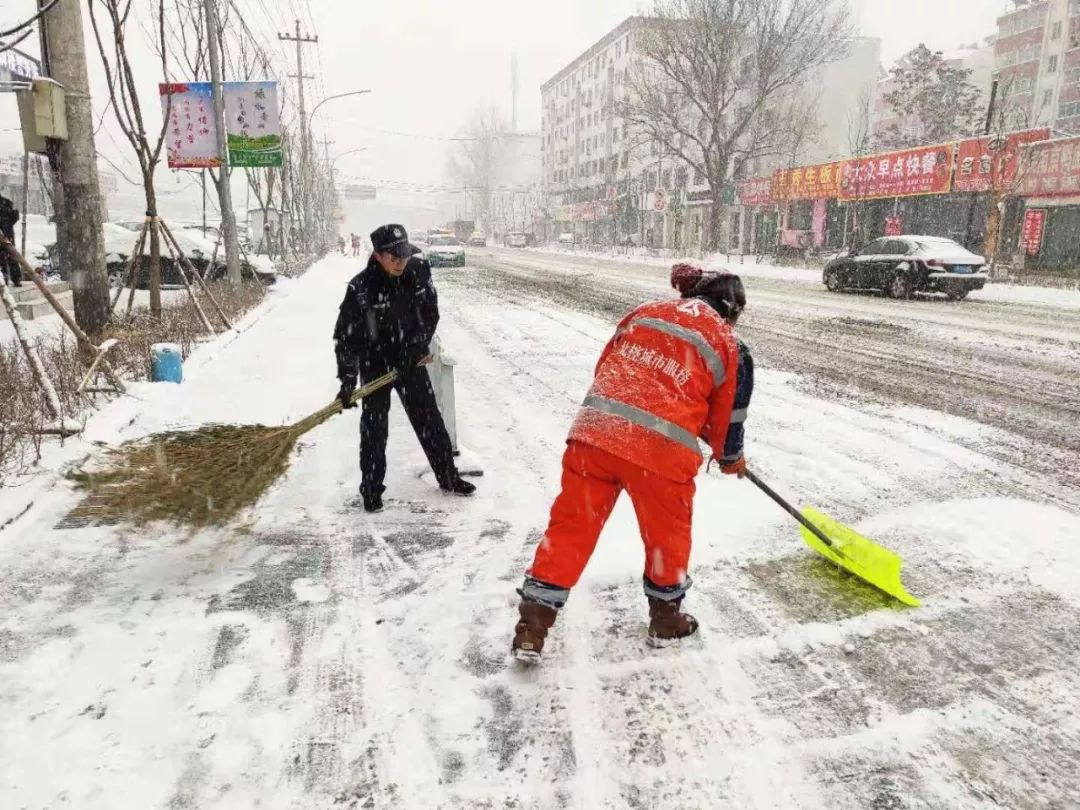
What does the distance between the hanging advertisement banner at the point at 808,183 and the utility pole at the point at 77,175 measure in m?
28.9

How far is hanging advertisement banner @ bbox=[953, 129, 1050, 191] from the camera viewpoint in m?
21.6

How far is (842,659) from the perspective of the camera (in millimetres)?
2586

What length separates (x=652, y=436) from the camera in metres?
2.40

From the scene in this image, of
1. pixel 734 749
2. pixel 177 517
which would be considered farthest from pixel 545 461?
pixel 734 749

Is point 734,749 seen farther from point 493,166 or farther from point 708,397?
point 493,166

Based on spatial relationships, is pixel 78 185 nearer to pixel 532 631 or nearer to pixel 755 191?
pixel 532 631

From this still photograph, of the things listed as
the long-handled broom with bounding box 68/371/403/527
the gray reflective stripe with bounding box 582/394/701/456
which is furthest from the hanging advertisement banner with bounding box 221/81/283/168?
the gray reflective stripe with bounding box 582/394/701/456

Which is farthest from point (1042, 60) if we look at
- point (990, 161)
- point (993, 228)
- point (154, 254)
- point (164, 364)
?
point (164, 364)

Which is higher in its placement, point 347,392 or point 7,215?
point 7,215

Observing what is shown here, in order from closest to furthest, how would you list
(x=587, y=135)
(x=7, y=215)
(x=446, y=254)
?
1. (x=7, y=215)
2. (x=446, y=254)
3. (x=587, y=135)

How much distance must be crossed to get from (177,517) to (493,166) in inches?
3956

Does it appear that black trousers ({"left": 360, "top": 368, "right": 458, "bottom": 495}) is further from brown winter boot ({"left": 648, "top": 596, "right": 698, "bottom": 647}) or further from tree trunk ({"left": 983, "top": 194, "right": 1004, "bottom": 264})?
tree trunk ({"left": 983, "top": 194, "right": 1004, "bottom": 264})

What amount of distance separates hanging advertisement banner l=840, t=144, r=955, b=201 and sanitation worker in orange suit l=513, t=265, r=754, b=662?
26.3m

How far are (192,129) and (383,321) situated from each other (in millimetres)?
10667
